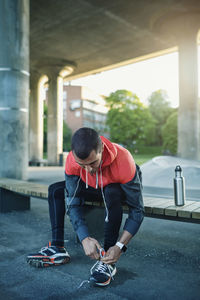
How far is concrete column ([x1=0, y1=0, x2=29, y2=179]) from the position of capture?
803 cm

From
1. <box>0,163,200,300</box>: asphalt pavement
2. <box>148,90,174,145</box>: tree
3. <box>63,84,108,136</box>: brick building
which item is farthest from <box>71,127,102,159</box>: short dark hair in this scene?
<box>63,84,108,136</box>: brick building

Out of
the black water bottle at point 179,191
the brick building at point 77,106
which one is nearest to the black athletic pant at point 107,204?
the black water bottle at point 179,191

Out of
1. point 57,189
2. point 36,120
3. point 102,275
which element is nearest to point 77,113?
point 36,120

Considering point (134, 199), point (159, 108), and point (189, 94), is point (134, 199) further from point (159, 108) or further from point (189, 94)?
point (159, 108)

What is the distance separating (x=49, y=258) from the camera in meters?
2.79

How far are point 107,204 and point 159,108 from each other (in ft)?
202

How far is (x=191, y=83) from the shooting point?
1762 centimetres

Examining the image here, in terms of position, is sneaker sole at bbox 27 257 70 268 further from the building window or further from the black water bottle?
the building window

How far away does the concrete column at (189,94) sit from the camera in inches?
690

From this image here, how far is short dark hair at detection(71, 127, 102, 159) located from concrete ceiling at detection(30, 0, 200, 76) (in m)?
13.5

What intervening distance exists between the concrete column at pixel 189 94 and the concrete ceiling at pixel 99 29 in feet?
4.35

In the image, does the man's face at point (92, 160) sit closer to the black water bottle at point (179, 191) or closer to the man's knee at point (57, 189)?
the man's knee at point (57, 189)

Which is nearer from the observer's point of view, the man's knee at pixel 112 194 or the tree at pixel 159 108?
the man's knee at pixel 112 194

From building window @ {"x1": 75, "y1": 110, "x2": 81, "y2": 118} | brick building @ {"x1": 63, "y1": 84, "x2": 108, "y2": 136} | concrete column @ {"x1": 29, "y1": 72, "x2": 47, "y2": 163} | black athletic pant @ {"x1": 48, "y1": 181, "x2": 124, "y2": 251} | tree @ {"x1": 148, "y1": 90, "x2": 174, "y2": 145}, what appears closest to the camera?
black athletic pant @ {"x1": 48, "y1": 181, "x2": 124, "y2": 251}
